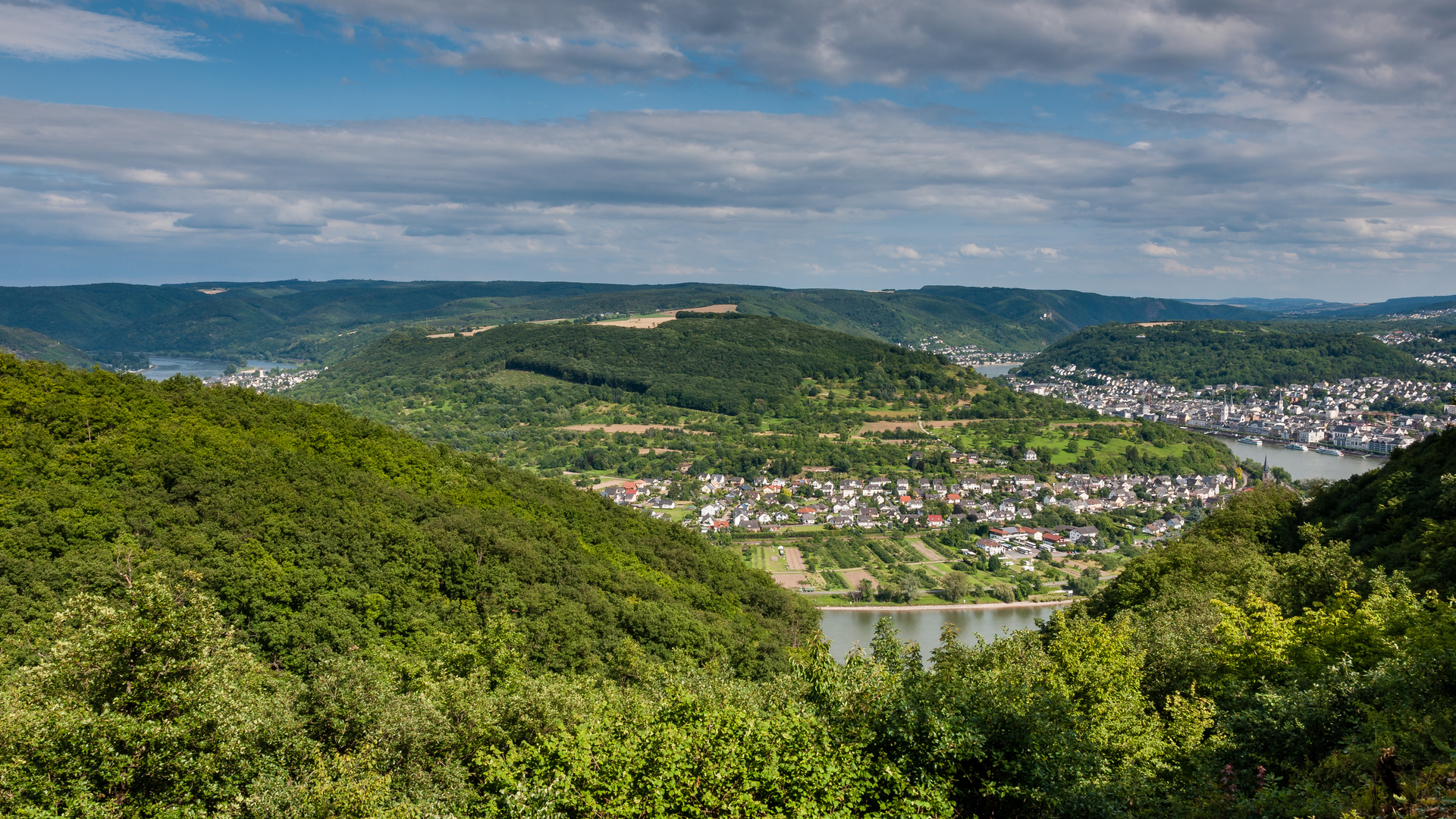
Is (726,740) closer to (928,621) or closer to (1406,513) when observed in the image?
(1406,513)

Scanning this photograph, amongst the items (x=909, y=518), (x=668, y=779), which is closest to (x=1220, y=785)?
(x=668, y=779)

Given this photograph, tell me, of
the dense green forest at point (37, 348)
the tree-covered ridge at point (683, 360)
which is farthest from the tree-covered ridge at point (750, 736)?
the dense green forest at point (37, 348)

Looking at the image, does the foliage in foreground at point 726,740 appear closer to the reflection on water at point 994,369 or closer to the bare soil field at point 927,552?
the bare soil field at point 927,552

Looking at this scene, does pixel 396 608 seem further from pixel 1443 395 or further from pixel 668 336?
pixel 1443 395

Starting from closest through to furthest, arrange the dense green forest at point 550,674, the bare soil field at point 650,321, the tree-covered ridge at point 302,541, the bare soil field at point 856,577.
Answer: the dense green forest at point 550,674 → the tree-covered ridge at point 302,541 → the bare soil field at point 856,577 → the bare soil field at point 650,321

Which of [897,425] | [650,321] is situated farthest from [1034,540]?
[650,321]

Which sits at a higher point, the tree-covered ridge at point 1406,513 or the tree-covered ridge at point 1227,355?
the tree-covered ridge at point 1227,355
